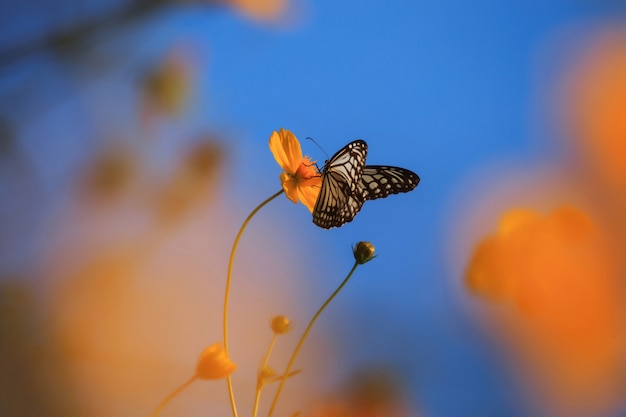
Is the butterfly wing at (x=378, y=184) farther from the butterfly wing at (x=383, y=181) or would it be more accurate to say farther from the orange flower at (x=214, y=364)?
the orange flower at (x=214, y=364)

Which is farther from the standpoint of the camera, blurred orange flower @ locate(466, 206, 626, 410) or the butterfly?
blurred orange flower @ locate(466, 206, 626, 410)

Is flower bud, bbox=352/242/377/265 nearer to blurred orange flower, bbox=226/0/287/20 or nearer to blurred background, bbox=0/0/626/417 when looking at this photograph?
blurred background, bbox=0/0/626/417

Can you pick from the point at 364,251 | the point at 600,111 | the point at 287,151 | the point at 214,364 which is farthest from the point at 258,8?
the point at 600,111

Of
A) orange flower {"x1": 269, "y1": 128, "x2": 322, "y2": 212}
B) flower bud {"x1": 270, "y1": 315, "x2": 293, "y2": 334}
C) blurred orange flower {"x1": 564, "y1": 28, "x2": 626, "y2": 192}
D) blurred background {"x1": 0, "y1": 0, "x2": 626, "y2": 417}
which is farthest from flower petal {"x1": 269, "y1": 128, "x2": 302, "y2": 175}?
blurred orange flower {"x1": 564, "y1": 28, "x2": 626, "y2": 192}

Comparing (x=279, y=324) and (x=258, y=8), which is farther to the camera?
(x=258, y=8)

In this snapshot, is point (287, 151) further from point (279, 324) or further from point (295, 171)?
point (279, 324)

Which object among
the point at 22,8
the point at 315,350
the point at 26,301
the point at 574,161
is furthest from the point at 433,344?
the point at 22,8
